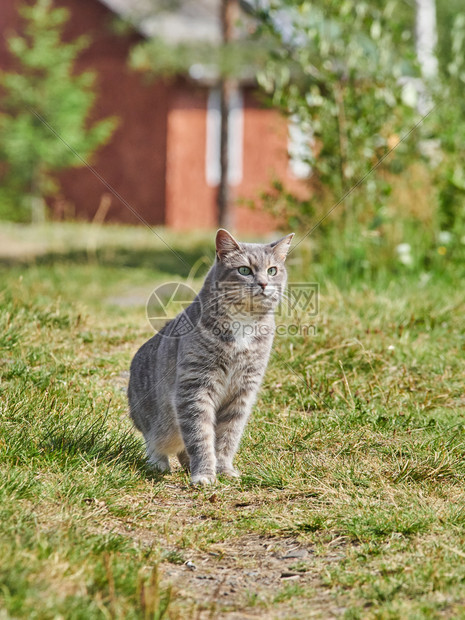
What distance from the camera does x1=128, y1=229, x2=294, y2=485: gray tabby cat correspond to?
382cm

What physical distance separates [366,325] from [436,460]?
72.5 inches

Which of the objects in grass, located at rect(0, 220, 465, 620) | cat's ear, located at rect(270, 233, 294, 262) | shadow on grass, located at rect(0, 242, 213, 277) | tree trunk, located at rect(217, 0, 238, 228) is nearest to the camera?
grass, located at rect(0, 220, 465, 620)

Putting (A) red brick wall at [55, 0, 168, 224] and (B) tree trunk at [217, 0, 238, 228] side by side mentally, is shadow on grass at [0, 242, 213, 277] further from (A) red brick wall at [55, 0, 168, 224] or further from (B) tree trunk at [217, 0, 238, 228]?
(A) red brick wall at [55, 0, 168, 224]

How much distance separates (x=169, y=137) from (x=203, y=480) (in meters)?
12.4

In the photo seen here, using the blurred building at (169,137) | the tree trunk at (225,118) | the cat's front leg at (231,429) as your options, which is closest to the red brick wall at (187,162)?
the blurred building at (169,137)

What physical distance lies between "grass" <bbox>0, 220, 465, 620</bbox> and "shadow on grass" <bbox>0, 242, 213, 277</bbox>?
3858mm

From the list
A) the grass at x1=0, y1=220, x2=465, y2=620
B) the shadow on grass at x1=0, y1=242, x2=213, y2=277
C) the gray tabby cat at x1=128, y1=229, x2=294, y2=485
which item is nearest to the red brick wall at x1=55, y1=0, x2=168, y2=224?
the shadow on grass at x1=0, y1=242, x2=213, y2=277

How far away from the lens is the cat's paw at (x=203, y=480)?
11.9ft

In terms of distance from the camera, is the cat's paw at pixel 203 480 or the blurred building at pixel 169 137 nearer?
the cat's paw at pixel 203 480

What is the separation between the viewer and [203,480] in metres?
3.65

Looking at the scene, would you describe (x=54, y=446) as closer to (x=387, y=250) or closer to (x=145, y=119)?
(x=387, y=250)

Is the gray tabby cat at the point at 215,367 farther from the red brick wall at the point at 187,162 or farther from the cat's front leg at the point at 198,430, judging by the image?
the red brick wall at the point at 187,162

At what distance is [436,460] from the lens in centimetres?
362

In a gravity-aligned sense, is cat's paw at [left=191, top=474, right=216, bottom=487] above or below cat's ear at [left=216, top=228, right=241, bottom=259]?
below
